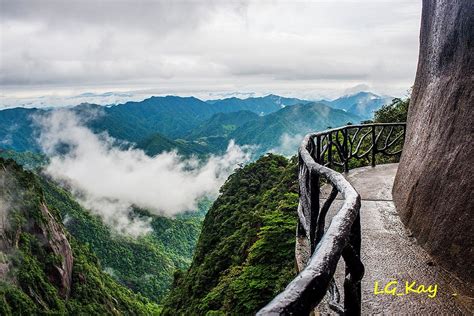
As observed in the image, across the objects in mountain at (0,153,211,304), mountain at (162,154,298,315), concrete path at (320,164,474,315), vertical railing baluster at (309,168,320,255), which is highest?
vertical railing baluster at (309,168,320,255)

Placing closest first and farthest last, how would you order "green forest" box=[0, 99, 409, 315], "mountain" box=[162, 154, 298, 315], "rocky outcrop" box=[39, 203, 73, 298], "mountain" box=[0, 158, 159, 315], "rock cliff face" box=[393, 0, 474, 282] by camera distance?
"rock cliff face" box=[393, 0, 474, 282]
"mountain" box=[162, 154, 298, 315]
"green forest" box=[0, 99, 409, 315]
"mountain" box=[0, 158, 159, 315]
"rocky outcrop" box=[39, 203, 73, 298]

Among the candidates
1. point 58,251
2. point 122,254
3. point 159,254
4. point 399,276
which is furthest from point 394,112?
point 159,254

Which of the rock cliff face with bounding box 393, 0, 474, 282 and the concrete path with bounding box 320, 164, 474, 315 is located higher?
the rock cliff face with bounding box 393, 0, 474, 282

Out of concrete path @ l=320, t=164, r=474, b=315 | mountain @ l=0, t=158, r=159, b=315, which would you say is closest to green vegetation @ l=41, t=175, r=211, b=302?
mountain @ l=0, t=158, r=159, b=315

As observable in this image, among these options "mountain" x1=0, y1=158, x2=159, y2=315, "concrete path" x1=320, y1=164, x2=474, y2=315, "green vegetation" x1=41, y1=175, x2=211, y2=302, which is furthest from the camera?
"green vegetation" x1=41, y1=175, x2=211, y2=302

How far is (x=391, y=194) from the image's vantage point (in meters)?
8.29

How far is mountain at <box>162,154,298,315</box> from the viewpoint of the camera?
1206cm

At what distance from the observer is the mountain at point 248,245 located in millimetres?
12063

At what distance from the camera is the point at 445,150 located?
5.16m

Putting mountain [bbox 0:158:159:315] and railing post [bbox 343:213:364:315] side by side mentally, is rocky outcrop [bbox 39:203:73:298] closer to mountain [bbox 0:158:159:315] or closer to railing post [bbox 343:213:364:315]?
mountain [bbox 0:158:159:315]

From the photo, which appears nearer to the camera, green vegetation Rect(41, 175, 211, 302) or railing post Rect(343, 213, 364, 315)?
Answer: railing post Rect(343, 213, 364, 315)

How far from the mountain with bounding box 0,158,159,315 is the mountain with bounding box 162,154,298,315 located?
98.2 feet

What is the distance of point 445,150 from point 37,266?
79.2 m

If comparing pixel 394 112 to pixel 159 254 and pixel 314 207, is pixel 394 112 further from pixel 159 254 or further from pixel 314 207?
pixel 159 254
